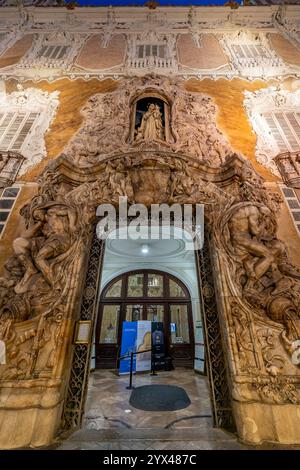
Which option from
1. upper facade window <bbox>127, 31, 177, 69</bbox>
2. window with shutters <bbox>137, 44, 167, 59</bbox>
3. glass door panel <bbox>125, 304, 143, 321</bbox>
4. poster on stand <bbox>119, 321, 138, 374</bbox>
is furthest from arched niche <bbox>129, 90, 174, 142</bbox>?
glass door panel <bbox>125, 304, 143, 321</bbox>

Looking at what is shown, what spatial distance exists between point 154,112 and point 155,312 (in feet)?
26.2

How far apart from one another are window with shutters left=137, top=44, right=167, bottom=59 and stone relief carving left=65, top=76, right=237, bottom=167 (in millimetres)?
3345

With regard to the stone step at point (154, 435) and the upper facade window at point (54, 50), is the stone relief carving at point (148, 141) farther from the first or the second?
the stone step at point (154, 435)

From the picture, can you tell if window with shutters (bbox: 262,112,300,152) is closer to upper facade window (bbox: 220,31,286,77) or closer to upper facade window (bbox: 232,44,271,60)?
upper facade window (bbox: 220,31,286,77)

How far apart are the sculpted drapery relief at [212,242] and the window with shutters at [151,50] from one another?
22.5 ft

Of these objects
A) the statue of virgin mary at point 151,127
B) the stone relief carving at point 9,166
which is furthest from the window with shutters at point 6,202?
the statue of virgin mary at point 151,127

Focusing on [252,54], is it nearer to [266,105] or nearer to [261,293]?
[266,105]

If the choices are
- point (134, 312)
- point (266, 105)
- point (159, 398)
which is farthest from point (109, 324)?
point (266, 105)

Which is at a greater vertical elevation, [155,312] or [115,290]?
[115,290]

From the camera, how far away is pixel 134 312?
33.6ft

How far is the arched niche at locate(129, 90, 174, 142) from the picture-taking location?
23.4ft

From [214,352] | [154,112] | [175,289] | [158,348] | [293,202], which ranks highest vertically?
[154,112]

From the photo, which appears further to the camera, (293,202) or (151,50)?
(151,50)

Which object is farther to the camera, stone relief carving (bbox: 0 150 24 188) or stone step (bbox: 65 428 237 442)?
stone relief carving (bbox: 0 150 24 188)
